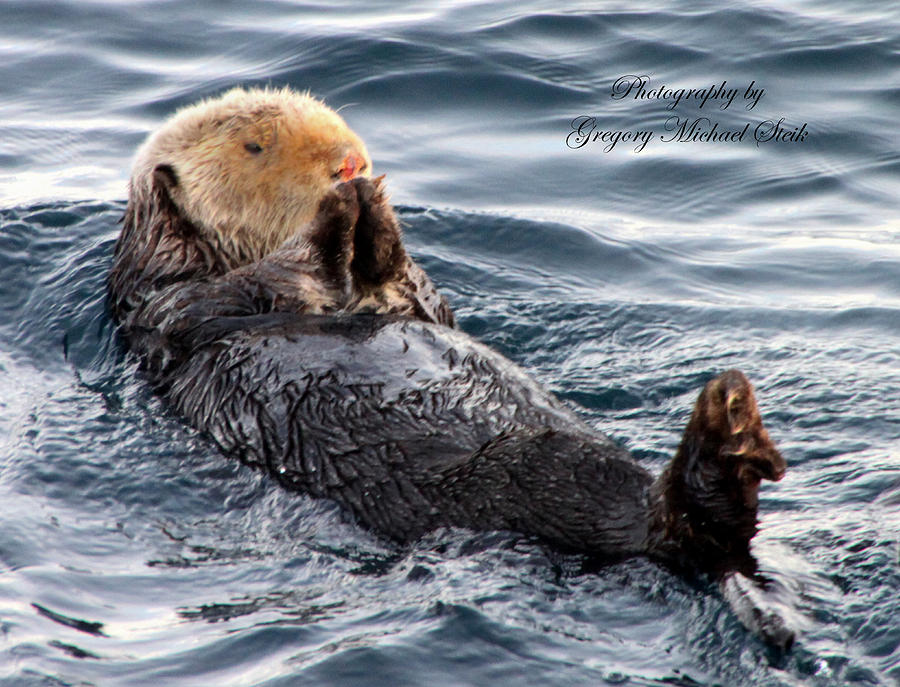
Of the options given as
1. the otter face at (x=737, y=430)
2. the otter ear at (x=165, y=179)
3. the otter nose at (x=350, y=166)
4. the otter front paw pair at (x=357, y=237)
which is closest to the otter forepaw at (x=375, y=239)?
the otter front paw pair at (x=357, y=237)

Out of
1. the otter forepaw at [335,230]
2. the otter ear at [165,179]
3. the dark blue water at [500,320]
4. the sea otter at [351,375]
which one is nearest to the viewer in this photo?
the dark blue water at [500,320]

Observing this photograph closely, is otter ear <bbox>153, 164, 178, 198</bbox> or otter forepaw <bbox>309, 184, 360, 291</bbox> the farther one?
otter ear <bbox>153, 164, 178, 198</bbox>

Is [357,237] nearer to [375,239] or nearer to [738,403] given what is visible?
[375,239]

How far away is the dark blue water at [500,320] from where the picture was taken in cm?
293

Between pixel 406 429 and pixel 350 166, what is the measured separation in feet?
4.07

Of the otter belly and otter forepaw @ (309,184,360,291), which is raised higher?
otter forepaw @ (309,184,360,291)

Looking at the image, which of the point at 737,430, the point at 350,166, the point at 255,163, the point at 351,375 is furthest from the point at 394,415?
the point at 255,163

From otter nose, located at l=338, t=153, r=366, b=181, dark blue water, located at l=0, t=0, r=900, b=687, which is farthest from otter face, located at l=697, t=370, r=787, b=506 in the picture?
otter nose, located at l=338, t=153, r=366, b=181

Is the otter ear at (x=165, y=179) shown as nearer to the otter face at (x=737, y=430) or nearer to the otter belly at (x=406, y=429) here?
the otter belly at (x=406, y=429)

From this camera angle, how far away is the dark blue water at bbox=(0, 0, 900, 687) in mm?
2928

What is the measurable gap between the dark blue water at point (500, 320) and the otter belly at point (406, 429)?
89 mm

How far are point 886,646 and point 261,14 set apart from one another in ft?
23.3

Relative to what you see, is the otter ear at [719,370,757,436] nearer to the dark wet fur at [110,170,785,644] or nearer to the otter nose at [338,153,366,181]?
the dark wet fur at [110,170,785,644]

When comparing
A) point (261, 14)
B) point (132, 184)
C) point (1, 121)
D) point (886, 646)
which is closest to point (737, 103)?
point (261, 14)
